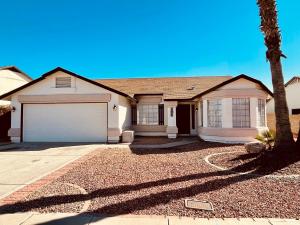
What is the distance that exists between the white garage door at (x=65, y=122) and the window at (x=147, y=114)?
190 inches

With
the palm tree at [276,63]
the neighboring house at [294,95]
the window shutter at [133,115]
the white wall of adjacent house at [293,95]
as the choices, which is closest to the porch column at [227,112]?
the palm tree at [276,63]

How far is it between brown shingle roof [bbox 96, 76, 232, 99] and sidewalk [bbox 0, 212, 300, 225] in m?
15.4

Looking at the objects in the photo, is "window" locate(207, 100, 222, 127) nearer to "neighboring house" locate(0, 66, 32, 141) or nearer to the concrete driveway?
the concrete driveway

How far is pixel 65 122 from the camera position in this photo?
667 inches

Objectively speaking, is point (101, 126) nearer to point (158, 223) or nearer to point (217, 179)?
point (217, 179)

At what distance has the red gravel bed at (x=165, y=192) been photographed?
5.00m

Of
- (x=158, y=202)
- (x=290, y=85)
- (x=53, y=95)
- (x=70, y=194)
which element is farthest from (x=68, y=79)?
(x=290, y=85)

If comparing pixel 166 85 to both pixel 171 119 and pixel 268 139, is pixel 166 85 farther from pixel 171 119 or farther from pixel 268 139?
pixel 268 139

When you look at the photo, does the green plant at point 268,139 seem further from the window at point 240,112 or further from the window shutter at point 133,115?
the window shutter at point 133,115

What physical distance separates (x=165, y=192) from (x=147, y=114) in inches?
590

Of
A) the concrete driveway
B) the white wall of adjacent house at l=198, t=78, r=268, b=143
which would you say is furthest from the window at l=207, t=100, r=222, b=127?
the concrete driveway

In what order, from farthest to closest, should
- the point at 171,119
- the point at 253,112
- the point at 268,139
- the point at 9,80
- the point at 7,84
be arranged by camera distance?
the point at 9,80, the point at 7,84, the point at 171,119, the point at 253,112, the point at 268,139

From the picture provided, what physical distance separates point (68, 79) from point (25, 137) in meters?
5.19

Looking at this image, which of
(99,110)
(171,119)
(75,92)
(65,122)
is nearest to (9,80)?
(65,122)
